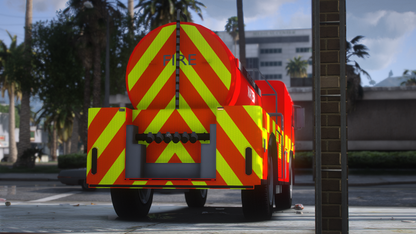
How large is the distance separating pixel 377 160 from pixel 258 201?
20.0 m

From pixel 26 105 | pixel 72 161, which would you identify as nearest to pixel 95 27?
pixel 72 161

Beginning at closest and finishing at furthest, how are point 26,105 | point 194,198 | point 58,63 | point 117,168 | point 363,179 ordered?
1. point 117,168
2. point 194,198
3. point 363,179
4. point 58,63
5. point 26,105

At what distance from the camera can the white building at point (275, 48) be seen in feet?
409

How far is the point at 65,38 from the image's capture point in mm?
29531

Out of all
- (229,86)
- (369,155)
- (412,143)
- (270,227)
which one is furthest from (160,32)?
(412,143)

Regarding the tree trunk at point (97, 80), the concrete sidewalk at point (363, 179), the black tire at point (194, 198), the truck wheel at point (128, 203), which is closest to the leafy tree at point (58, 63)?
the tree trunk at point (97, 80)

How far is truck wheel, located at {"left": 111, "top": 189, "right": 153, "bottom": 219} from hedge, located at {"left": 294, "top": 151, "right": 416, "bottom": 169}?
19005 millimetres

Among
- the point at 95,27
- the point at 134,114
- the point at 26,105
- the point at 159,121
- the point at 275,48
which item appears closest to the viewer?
the point at 159,121

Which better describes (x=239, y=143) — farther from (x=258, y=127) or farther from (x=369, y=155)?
(x=369, y=155)

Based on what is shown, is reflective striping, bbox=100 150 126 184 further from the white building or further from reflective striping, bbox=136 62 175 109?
the white building

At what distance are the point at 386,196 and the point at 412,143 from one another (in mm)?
15974

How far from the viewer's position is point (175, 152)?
5781 millimetres

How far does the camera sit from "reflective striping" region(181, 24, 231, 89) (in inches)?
233

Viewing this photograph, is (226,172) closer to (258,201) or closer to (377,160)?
(258,201)
